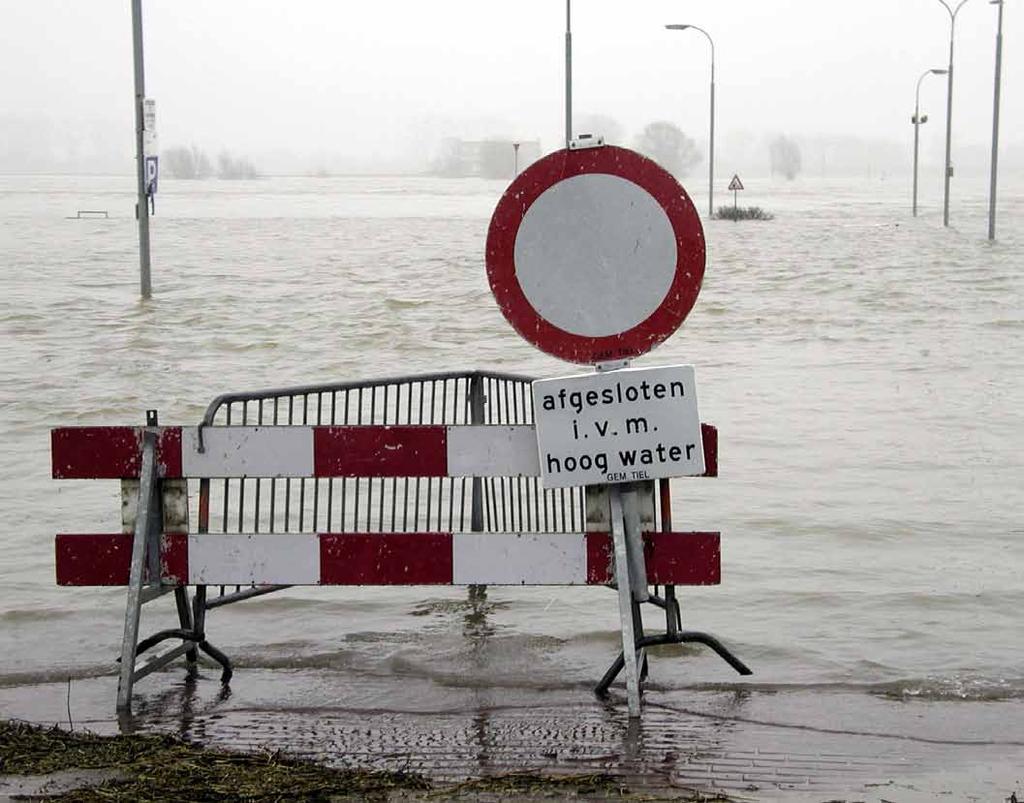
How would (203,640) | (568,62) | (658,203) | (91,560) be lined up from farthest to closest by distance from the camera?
(568,62) < (203,640) < (91,560) < (658,203)

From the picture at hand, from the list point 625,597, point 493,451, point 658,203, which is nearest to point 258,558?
point 493,451

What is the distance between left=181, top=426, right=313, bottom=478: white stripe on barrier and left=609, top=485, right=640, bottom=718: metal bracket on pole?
1.11 metres

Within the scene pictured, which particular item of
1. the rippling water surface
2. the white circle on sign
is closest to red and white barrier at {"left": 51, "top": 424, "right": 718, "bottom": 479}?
the white circle on sign

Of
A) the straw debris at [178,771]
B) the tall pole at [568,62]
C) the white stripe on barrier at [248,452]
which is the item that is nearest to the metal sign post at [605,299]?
the white stripe on barrier at [248,452]

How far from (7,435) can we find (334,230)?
44.2 metres

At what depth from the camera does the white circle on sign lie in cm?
536

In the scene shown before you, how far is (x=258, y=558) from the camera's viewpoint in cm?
569

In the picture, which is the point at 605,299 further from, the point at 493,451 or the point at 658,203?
the point at 493,451

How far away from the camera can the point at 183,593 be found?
6148mm

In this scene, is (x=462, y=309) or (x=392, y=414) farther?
(x=462, y=309)

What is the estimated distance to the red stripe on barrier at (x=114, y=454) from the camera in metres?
5.65

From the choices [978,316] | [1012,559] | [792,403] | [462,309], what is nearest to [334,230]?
[462,309]

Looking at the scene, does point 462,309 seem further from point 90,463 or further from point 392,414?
point 90,463

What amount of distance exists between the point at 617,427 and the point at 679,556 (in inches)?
21.7
